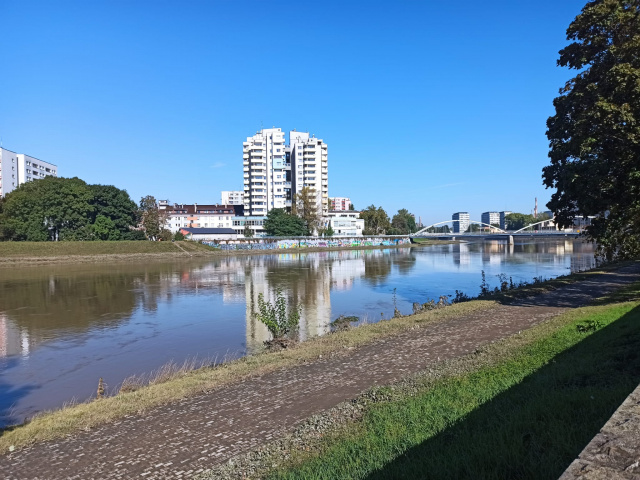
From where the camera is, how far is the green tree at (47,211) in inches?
3098

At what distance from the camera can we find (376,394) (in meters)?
8.19

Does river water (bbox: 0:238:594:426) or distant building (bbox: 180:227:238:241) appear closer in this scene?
river water (bbox: 0:238:594:426)

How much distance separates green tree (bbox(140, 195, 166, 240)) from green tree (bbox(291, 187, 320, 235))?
34.9 metres

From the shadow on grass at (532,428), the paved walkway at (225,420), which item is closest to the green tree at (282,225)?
the paved walkway at (225,420)

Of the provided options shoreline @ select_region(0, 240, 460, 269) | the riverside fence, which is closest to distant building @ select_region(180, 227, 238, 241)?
the riverside fence


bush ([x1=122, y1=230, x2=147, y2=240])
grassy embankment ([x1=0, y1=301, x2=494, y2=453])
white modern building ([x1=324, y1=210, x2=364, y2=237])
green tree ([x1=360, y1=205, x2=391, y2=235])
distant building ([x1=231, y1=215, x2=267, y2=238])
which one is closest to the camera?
grassy embankment ([x1=0, y1=301, x2=494, y2=453])

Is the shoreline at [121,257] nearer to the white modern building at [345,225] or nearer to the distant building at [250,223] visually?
the distant building at [250,223]

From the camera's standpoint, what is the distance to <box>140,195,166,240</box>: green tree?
96.8m

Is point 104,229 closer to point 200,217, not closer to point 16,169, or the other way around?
point 200,217

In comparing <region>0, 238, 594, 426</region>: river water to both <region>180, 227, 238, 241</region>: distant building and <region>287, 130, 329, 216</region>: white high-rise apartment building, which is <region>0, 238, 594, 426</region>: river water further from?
<region>287, 130, 329, 216</region>: white high-rise apartment building

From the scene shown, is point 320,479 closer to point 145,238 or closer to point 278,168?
point 145,238

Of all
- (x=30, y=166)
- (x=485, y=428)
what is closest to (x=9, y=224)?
(x=30, y=166)

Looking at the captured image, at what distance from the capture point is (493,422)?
18.4ft

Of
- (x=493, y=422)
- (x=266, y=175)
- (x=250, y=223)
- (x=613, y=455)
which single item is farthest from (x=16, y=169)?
(x=613, y=455)
